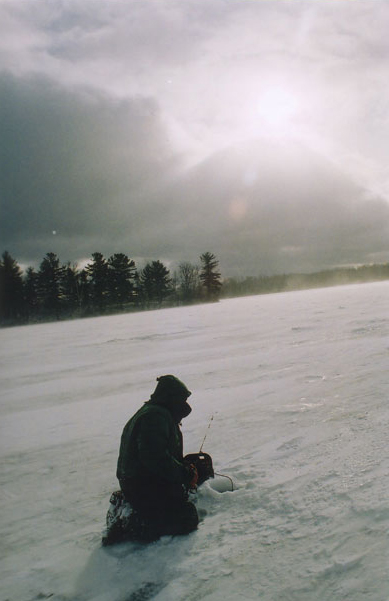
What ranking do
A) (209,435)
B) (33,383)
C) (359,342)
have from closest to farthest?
(209,435) < (33,383) < (359,342)

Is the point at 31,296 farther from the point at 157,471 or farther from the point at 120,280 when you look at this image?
the point at 157,471

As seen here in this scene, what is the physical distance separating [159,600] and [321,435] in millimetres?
2971

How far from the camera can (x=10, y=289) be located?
53.9 metres

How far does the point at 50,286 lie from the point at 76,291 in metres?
4.37

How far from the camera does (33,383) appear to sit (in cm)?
1041

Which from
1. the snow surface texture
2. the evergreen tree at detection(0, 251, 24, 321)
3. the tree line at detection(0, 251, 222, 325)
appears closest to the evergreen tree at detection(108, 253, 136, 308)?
the tree line at detection(0, 251, 222, 325)

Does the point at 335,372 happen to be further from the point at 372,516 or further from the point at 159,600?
the point at 159,600

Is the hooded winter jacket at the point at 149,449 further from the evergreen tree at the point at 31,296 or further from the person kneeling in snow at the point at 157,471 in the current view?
the evergreen tree at the point at 31,296

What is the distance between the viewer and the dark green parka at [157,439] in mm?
3000

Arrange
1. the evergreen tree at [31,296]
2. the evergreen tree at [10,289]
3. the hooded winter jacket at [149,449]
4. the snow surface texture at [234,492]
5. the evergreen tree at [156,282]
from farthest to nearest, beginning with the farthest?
the evergreen tree at [156,282] → the evergreen tree at [31,296] → the evergreen tree at [10,289] → the hooded winter jacket at [149,449] → the snow surface texture at [234,492]

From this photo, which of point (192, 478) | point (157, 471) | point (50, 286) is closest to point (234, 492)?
point (192, 478)

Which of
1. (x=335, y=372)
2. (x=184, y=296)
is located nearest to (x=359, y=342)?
(x=335, y=372)

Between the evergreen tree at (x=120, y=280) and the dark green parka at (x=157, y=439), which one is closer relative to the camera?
the dark green parka at (x=157, y=439)

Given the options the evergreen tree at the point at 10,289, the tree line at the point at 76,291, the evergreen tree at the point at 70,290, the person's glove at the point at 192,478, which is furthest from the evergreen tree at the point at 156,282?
the person's glove at the point at 192,478
